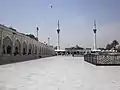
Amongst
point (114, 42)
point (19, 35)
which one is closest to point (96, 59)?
point (19, 35)

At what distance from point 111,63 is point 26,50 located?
1049 inches

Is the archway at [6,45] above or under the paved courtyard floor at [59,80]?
above

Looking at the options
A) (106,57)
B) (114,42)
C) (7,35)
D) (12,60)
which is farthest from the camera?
(114,42)

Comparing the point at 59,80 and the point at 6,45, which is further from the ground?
the point at 6,45

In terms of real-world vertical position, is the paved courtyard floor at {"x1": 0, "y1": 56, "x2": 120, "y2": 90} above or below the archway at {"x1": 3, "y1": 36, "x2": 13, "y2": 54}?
below

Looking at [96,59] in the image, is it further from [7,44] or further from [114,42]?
[114,42]

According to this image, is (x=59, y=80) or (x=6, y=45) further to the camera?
(x=6, y=45)

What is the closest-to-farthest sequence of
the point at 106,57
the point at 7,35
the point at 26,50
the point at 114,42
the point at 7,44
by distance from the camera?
the point at 106,57
the point at 7,35
the point at 7,44
the point at 26,50
the point at 114,42

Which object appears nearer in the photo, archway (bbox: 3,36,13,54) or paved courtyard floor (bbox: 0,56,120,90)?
paved courtyard floor (bbox: 0,56,120,90)

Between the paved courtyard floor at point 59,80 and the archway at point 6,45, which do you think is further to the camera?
the archway at point 6,45

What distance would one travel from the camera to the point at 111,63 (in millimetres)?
21047

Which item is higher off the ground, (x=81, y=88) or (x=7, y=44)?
(x=7, y=44)

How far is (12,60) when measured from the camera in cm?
2594

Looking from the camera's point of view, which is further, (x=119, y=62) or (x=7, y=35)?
(x=7, y=35)
